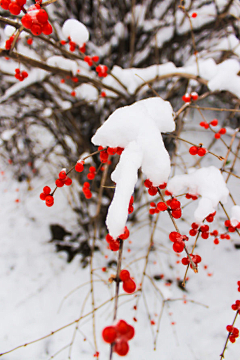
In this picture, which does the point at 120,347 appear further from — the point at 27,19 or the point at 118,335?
the point at 27,19

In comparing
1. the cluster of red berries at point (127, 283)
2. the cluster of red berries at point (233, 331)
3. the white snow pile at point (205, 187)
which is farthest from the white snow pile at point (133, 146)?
the cluster of red berries at point (233, 331)

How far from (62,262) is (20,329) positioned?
83cm

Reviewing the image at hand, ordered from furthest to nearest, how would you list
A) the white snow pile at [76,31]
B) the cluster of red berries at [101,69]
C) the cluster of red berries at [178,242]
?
the cluster of red berries at [101,69]
the white snow pile at [76,31]
the cluster of red berries at [178,242]

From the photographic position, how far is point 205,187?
94 cm

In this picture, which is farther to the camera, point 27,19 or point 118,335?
point 27,19

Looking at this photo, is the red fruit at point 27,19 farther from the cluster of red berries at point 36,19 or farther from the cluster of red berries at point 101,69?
the cluster of red berries at point 101,69

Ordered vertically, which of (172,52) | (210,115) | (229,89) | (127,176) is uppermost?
(210,115)

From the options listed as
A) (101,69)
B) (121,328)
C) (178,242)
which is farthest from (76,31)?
(121,328)

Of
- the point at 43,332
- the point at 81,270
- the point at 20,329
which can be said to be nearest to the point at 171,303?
the point at 81,270

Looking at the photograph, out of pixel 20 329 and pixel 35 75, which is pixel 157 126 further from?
pixel 20 329

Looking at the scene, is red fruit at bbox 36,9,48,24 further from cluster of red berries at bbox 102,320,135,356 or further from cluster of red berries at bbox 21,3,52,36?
cluster of red berries at bbox 102,320,135,356

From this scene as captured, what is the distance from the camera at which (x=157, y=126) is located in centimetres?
71

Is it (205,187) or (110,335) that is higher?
(205,187)

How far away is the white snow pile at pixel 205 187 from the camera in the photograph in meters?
0.85
